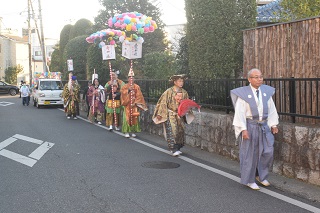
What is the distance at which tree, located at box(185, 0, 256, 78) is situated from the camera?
32.1 ft

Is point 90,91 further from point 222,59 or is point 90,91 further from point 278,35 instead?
point 278,35

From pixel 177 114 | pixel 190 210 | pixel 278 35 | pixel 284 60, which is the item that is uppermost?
pixel 278 35

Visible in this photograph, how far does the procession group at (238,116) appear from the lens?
18.4ft

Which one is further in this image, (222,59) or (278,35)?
(222,59)

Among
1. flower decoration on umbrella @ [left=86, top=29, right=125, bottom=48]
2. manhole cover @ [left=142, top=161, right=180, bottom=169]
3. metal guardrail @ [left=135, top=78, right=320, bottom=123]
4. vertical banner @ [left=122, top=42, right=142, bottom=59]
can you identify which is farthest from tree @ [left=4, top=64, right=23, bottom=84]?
manhole cover @ [left=142, top=161, right=180, bottom=169]

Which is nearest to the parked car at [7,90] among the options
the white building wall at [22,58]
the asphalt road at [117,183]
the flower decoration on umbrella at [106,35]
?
the white building wall at [22,58]

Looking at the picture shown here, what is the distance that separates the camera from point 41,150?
29.3 feet

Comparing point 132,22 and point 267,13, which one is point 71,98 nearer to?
point 132,22

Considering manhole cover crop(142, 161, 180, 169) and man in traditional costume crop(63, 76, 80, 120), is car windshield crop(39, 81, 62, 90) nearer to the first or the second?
man in traditional costume crop(63, 76, 80, 120)

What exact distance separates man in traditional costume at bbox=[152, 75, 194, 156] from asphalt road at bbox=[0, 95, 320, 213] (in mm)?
365

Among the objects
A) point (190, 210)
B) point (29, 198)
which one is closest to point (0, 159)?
point (29, 198)

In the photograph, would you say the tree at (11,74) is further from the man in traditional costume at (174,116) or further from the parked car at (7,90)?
the man in traditional costume at (174,116)

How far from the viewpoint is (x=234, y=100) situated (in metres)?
5.71

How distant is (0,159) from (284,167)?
5.46 metres
